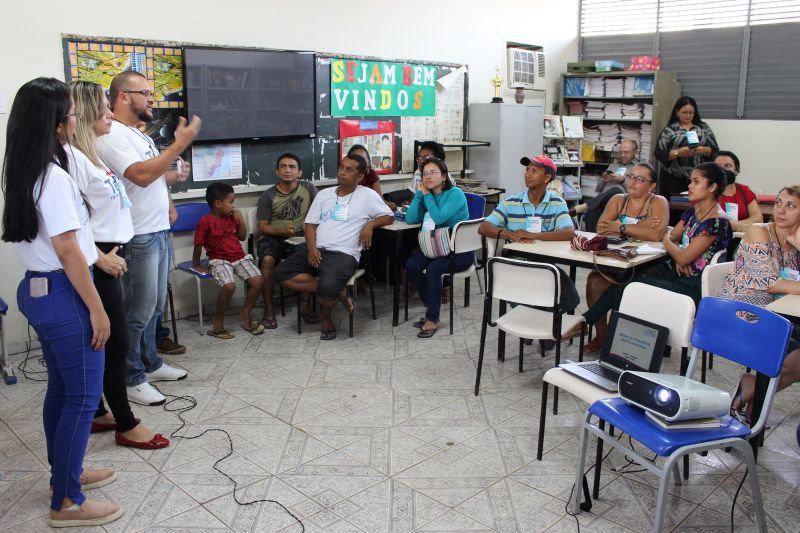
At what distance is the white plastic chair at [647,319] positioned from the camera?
280 cm

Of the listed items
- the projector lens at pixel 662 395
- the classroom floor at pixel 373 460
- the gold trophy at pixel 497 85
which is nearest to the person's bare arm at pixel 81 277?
the classroom floor at pixel 373 460

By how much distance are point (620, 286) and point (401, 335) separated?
62.8 inches

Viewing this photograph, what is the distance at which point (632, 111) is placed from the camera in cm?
803

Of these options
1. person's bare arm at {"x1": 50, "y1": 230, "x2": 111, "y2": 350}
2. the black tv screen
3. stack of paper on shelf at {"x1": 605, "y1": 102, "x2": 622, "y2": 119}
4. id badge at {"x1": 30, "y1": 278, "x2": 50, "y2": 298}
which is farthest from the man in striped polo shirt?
stack of paper on shelf at {"x1": 605, "y1": 102, "x2": 622, "y2": 119}

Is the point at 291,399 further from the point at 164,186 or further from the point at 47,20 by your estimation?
the point at 47,20

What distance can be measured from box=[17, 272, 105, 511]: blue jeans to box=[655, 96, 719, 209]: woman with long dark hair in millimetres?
6306

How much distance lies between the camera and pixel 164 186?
11.8 ft

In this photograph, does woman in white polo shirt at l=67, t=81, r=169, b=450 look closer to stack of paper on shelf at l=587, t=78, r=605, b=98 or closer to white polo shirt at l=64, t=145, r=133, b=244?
white polo shirt at l=64, t=145, r=133, b=244

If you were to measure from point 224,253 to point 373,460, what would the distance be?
7.56 feet

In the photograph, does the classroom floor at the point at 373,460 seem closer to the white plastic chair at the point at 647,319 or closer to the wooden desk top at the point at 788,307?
the white plastic chair at the point at 647,319

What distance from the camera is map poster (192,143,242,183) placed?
5.14 metres

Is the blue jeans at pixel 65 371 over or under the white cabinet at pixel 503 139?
under

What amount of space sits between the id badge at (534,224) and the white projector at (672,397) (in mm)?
2098

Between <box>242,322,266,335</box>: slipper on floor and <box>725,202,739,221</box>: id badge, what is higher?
<box>725,202,739,221</box>: id badge
